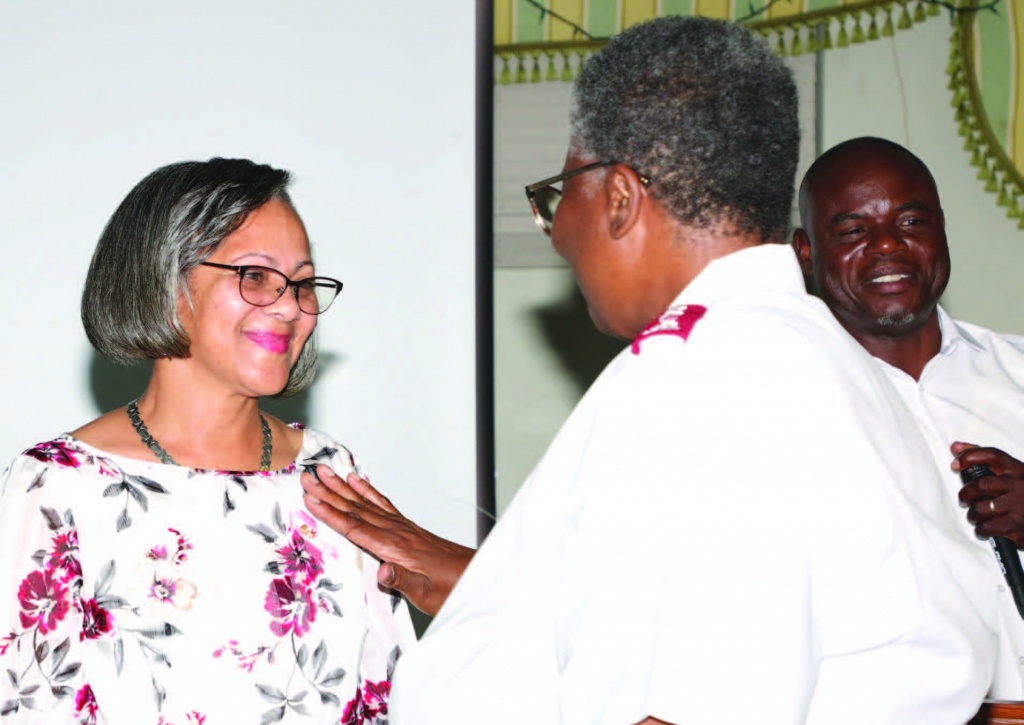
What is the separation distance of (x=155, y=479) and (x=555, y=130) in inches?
74.8

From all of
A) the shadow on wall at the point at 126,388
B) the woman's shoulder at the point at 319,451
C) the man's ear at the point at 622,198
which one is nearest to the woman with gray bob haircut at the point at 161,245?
the woman's shoulder at the point at 319,451

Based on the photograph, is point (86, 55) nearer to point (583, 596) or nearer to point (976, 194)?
point (583, 596)

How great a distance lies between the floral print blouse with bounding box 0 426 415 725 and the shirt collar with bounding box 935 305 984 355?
4.22 feet

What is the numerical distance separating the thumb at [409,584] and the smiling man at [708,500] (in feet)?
1.69

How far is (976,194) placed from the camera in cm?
333

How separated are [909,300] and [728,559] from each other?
137cm

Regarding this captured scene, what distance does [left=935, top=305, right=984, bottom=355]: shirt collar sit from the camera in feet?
7.61

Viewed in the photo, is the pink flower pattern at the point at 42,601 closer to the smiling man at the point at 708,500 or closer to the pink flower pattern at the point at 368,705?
the pink flower pattern at the point at 368,705

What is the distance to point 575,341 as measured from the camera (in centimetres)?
328

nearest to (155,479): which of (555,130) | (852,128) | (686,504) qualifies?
Result: (686,504)

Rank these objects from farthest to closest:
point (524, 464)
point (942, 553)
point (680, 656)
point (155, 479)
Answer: point (524, 464)
point (155, 479)
point (942, 553)
point (680, 656)

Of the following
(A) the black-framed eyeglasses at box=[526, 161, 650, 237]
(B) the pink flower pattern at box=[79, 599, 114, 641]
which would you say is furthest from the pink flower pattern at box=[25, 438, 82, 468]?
(A) the black-framed eyeglasses at box=[526, 161, 650, 237]

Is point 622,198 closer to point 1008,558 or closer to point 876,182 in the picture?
point 1008,558

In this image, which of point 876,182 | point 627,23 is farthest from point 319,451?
point 627,23
